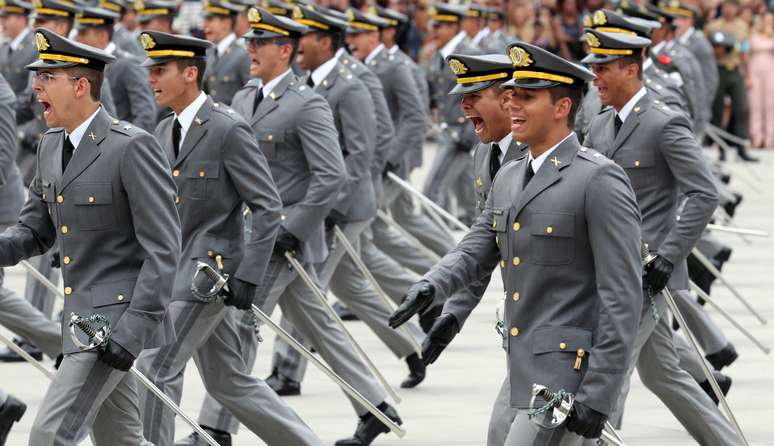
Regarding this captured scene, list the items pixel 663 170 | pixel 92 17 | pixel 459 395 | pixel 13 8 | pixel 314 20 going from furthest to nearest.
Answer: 1. pixel 13 8
2. pixel 92 17
3. pixel 314 20
4. pixel 459 395
5. pixel 663 170

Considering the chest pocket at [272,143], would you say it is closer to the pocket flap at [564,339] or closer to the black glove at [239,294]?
the black glove at [239,294]

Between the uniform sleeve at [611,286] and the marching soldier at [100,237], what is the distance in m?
1.46

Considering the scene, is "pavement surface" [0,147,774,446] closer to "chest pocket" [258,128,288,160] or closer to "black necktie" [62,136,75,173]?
"chest pocket" [258,128,288,160]

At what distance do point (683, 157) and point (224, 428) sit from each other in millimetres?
2217

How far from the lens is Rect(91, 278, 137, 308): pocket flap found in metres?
6.22

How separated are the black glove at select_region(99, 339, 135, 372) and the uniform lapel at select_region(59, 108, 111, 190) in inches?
22.8

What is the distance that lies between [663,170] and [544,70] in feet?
7.19

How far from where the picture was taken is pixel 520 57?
18.9 ft

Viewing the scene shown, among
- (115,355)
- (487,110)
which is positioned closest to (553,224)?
(487,110)

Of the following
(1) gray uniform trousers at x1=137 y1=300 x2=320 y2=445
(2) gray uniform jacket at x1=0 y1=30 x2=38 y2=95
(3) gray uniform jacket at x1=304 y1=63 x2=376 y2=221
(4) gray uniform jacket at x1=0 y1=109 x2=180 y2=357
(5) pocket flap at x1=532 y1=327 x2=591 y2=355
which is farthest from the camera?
(2) gray uniform jacket at x1=0 y1=30 x2=38 y2=95

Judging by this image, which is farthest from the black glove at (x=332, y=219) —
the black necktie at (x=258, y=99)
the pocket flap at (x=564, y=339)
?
the pocket flap at (x=564, y=339)

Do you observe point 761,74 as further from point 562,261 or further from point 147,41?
point 562,261

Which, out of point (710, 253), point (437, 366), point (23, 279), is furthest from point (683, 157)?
point (23, 279)

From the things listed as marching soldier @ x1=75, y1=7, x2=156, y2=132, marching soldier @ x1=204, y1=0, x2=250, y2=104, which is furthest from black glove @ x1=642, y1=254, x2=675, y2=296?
marching soldier @ x1=204, y1=0, x2=250, y2=104
